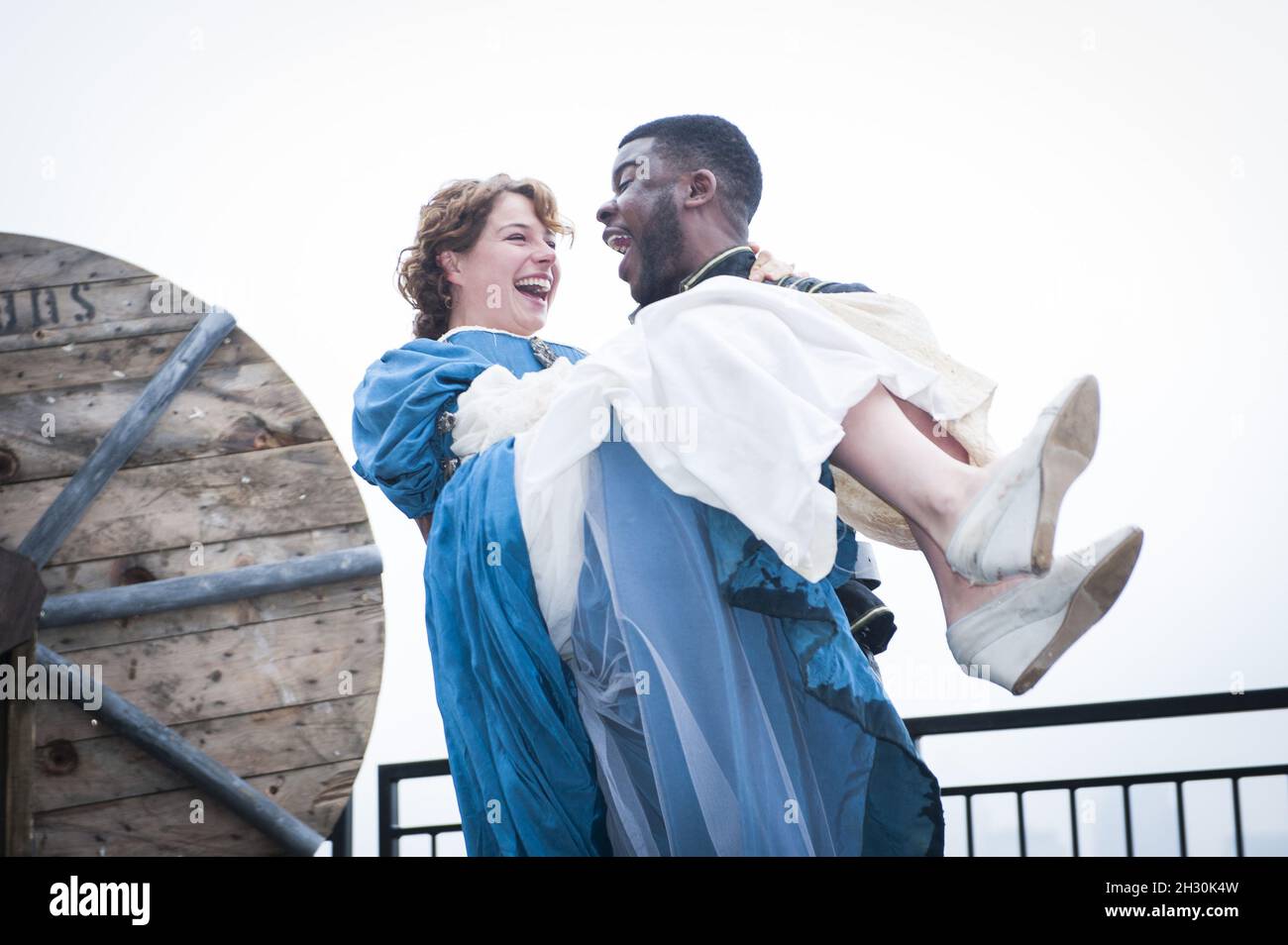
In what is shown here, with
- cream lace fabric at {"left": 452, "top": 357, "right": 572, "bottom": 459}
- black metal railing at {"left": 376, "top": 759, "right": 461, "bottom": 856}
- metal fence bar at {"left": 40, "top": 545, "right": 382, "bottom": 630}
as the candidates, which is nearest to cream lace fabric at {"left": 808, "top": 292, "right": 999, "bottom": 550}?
cream lace fabric at {"left": 452, "top": 357, "right": 572, "bottom": 459}

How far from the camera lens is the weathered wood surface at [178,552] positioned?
7.42 ft

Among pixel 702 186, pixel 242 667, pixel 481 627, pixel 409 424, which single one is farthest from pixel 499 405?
pixel 242 667

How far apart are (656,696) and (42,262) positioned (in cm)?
151

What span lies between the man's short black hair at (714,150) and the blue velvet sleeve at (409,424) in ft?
1.31

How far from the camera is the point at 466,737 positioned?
5.47ft

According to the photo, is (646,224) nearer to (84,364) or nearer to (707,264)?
(707,264)

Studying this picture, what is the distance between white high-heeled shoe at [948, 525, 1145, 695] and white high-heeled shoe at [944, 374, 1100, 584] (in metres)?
0.06

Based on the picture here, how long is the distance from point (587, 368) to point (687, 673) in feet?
1.20

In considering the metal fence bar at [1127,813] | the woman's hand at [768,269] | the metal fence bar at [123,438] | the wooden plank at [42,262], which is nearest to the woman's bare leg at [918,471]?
the woman's hand at [768,269]

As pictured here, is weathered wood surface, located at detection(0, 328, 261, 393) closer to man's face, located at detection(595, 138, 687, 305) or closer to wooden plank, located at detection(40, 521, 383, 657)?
wooden plank, located at detection(40, 521, 383, 657)

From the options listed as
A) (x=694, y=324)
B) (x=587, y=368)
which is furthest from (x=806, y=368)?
(x=587, y=368)

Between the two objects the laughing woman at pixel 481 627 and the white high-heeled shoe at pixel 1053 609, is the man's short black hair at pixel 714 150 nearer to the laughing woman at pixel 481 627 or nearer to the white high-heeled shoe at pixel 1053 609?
the laughing woman at pixel 481 627

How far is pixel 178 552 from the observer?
234 centimetres
